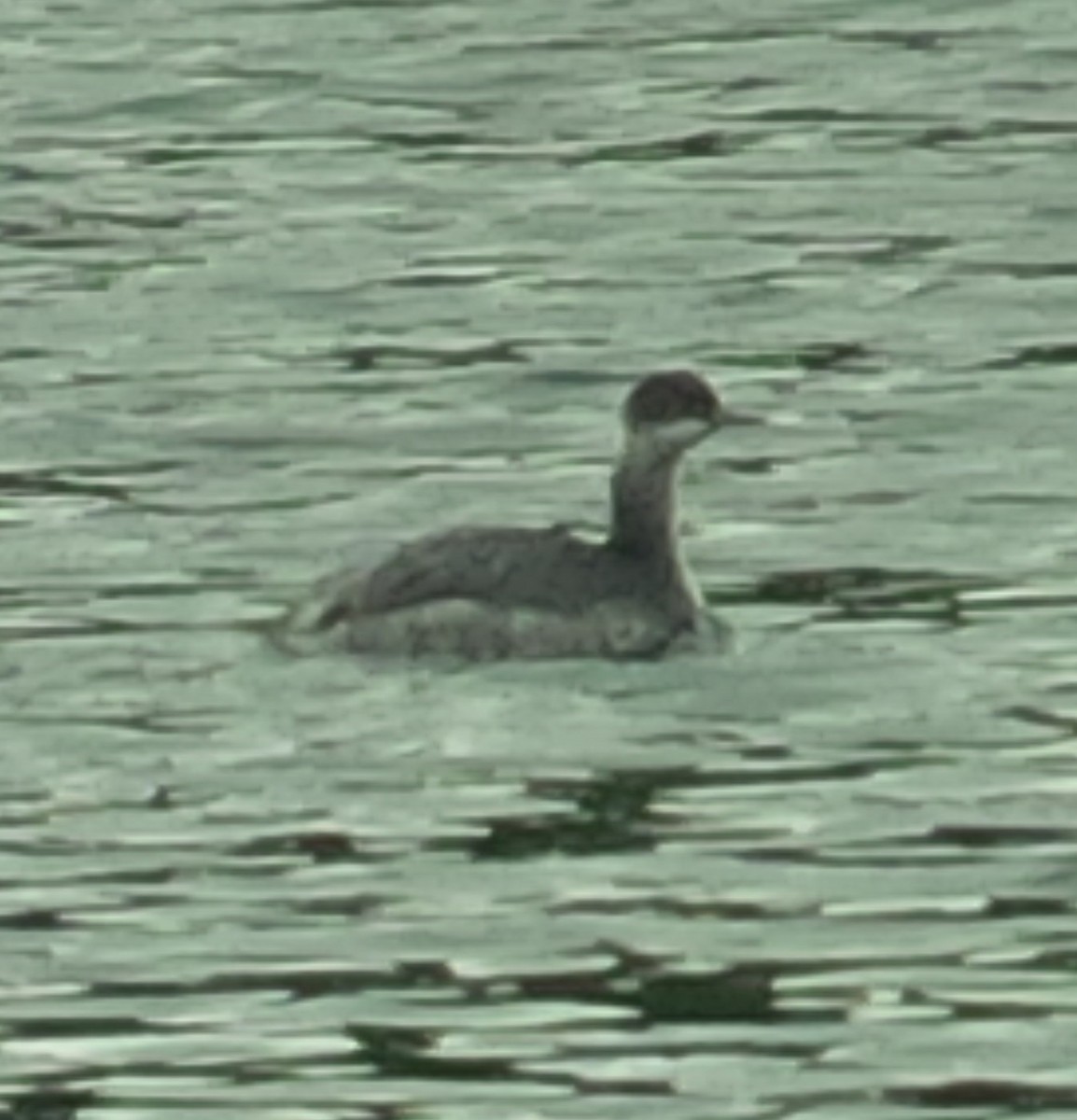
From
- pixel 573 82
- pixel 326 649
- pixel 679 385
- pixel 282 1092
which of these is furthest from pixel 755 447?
pixel 282 1092

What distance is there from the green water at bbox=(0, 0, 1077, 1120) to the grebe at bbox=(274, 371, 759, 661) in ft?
0.71

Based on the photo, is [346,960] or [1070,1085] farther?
[346,960]

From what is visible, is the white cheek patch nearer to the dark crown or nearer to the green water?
the dark crown

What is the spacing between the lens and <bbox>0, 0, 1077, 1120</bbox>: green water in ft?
61.0

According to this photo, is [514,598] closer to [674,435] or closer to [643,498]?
[643,498]

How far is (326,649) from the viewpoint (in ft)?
77.9

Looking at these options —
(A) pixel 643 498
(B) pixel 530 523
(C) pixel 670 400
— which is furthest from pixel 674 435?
(B) pixel 530 523

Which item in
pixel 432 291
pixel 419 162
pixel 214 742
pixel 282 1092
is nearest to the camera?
pixel 282 1092

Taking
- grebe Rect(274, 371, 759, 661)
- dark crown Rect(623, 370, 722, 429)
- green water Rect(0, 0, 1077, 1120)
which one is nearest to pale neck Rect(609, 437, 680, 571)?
grebe Rect(274, 371, 759, 661)

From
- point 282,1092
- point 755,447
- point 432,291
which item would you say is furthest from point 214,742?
point 432,291

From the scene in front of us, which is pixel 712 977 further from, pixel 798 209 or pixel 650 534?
pixel 798 209

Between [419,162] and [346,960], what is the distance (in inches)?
610

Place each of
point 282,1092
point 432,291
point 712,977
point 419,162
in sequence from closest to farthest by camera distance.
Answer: point 282,1092 < point 712,977 < point 432,291 < point 419,162

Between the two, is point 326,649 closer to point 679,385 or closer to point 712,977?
point 679,385
